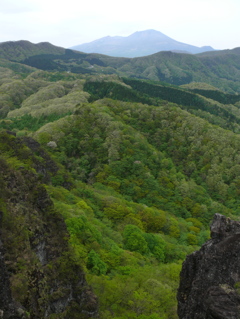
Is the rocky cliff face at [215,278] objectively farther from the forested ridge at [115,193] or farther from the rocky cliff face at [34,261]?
the forested ridge at [115,193]

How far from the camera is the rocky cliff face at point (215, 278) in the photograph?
1698cm

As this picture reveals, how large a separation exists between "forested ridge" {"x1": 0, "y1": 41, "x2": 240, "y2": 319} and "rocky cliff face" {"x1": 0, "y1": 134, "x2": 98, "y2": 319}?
140mm

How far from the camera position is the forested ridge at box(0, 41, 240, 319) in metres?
30.4

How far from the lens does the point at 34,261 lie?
971 inches

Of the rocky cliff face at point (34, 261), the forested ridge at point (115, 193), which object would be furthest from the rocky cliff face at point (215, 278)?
the forested ridge at point (115, 193)

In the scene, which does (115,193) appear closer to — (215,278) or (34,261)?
(34,261)

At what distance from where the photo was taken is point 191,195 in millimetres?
103625

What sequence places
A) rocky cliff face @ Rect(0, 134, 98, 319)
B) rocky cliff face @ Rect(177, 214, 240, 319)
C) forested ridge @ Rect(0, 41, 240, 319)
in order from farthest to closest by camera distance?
1. forested ridge @ Rect(0, 41, 240, 319)
2. rocky cliff face @ Rect(0, 134, 98, 319)
3. rocky cliff face @ Rect(177, 214, 240, 319)

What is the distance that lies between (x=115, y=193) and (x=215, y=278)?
6935cm

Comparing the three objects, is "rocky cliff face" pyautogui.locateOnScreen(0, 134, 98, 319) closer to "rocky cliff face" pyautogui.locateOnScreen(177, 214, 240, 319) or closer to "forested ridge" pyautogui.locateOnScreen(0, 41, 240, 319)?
"forested ridge" pyautogui.locateOnScreen(0, 41, 240, 319)

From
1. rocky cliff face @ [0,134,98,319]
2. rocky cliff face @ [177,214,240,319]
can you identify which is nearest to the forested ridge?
rocky cliff face @ [0,134,98,319]

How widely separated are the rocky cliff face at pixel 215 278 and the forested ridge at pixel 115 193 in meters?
12.5

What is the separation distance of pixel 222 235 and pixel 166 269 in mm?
27375

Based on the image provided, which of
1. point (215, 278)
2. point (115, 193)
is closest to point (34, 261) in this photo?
point (215, 278)
